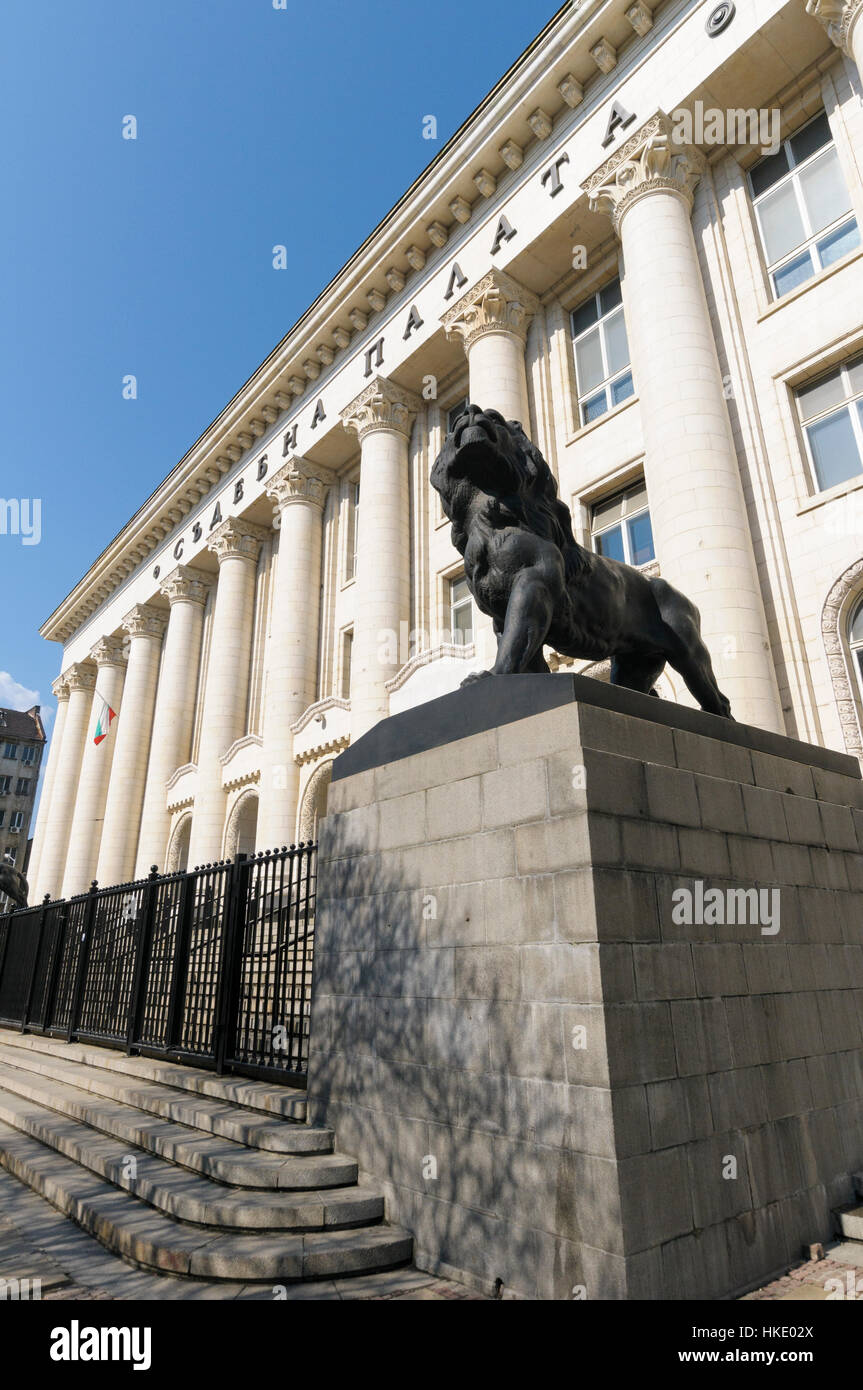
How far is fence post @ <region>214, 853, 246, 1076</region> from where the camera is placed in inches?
297

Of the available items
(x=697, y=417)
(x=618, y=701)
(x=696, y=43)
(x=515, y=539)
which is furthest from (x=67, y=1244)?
(x=696, y=43)

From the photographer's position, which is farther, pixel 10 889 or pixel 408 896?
pixel 10 889

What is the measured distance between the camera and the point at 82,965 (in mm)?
12086

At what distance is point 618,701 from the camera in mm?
4797

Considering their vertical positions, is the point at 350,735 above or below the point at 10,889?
above

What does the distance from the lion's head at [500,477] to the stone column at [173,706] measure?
28.1m

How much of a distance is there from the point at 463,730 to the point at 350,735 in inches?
645

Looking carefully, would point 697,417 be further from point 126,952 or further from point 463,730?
point 126,952

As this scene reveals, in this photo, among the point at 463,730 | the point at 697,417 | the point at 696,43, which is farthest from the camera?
the point at 696,43

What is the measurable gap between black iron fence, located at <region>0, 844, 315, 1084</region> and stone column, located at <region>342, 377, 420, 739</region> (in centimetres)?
926

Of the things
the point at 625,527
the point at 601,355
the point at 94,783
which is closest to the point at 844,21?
the point at 601,355

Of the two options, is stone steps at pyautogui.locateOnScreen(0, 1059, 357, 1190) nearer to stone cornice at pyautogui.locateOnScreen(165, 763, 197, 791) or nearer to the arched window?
the arched window

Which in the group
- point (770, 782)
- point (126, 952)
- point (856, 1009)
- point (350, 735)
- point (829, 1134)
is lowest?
point (829, 1134)

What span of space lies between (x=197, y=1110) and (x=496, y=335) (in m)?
18.6
